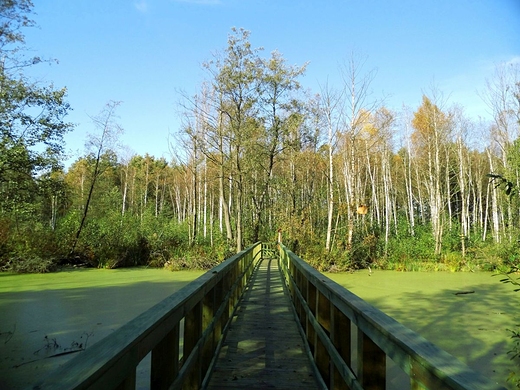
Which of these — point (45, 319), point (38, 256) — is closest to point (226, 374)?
point (45, 319)

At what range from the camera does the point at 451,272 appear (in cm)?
1478

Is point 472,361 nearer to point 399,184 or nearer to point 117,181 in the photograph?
point 399,184

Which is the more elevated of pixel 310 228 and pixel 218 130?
pixel 218 130

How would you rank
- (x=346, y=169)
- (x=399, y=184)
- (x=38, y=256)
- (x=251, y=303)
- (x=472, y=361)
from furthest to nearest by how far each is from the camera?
(x=399, y=184) → (x=346, y=169) → (x=38, y=256) → (x=251, y=303) → (x=472, y=361)

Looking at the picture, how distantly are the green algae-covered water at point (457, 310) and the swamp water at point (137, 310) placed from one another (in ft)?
0.05

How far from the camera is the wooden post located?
1611mm

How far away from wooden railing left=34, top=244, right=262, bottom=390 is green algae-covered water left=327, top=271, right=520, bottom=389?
323 centimetres

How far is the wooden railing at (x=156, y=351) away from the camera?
967mm

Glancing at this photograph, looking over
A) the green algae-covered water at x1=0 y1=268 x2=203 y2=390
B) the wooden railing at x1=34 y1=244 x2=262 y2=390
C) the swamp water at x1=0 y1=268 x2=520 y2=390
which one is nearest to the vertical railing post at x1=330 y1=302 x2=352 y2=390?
the wooden railing at x1=34 y1=244 x2=262 y2=390

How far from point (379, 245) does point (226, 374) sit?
1424 cm

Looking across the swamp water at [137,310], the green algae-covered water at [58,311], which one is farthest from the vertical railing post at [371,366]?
the swamp water at [137,310]

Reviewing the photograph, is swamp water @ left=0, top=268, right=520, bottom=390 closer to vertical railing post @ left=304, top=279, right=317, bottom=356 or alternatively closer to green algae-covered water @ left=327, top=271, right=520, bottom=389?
green algae-covered water @ left=327, top=271, right=520, bottom=389

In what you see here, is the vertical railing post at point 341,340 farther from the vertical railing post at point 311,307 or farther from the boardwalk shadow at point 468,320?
the boardwalk shadow at point 468,320

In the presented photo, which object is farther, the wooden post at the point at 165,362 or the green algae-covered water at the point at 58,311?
the green algae-covered water at the point at 58,311
